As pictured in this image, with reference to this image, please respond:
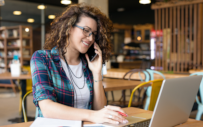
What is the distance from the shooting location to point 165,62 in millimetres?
6445

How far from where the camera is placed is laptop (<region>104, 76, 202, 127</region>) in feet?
2.68

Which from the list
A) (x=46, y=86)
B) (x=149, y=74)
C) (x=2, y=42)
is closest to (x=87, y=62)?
(x=46, y=86)

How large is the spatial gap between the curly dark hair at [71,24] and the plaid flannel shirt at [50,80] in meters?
0.08

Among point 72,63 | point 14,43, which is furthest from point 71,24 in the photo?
point 14,43

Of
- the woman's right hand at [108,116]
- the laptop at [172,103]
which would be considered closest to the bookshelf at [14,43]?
the woman's right hand at [108,116]

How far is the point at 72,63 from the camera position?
1.58 meters

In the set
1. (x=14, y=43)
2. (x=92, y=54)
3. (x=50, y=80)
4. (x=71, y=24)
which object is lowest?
(x=50, y=80)

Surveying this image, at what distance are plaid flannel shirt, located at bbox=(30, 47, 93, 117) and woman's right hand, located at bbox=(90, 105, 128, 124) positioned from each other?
32cm

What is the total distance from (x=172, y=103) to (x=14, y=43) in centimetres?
831

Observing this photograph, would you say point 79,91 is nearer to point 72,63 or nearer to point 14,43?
point 72,63

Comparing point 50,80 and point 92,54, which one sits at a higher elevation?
point 92,54

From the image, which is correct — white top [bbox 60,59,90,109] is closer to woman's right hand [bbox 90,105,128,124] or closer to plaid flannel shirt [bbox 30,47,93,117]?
plaid flannel shirt [bbox 30,47,93,117]

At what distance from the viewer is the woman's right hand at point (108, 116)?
95 cm

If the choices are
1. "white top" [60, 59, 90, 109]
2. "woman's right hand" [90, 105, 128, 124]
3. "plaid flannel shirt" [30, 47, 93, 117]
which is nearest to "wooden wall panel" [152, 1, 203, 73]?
"white top" [60, 59, 90, 109]
